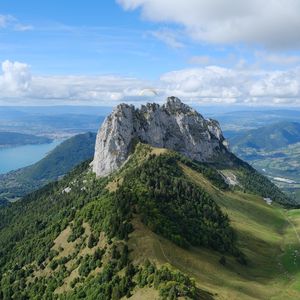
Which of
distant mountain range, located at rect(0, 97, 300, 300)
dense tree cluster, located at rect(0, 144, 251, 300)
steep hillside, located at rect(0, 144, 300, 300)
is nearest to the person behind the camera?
dense tree cluster, located at rect(0, 144, 251, 300)

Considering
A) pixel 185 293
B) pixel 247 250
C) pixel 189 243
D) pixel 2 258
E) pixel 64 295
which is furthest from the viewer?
pixel 2 258

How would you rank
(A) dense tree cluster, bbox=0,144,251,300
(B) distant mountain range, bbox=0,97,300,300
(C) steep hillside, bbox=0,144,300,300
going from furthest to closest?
(C) steep hillside, bbox=0,144,300,300
(B) distant mountain range, bbox=0,97,300,300
(A) dense tree cluster, bbox=0,144,251,300

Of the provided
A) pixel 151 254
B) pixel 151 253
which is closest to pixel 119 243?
pixel 151 253

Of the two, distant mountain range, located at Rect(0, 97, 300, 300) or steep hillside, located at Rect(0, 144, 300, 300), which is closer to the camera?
distant mountain range, located at Rect(0, 97, 300, 300)

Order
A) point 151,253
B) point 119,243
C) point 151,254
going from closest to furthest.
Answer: point 151,254 < point 151,253 < point 119,243

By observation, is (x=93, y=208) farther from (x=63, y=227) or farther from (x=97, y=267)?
(x=97, y=267)

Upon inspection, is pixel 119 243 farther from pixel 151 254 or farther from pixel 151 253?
pixel 151 254

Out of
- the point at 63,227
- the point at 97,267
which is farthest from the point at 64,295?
the point at 63,227

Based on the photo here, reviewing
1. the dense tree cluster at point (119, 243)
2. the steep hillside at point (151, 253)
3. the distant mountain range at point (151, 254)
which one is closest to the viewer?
the dense tree cluster at point (119, 243)
